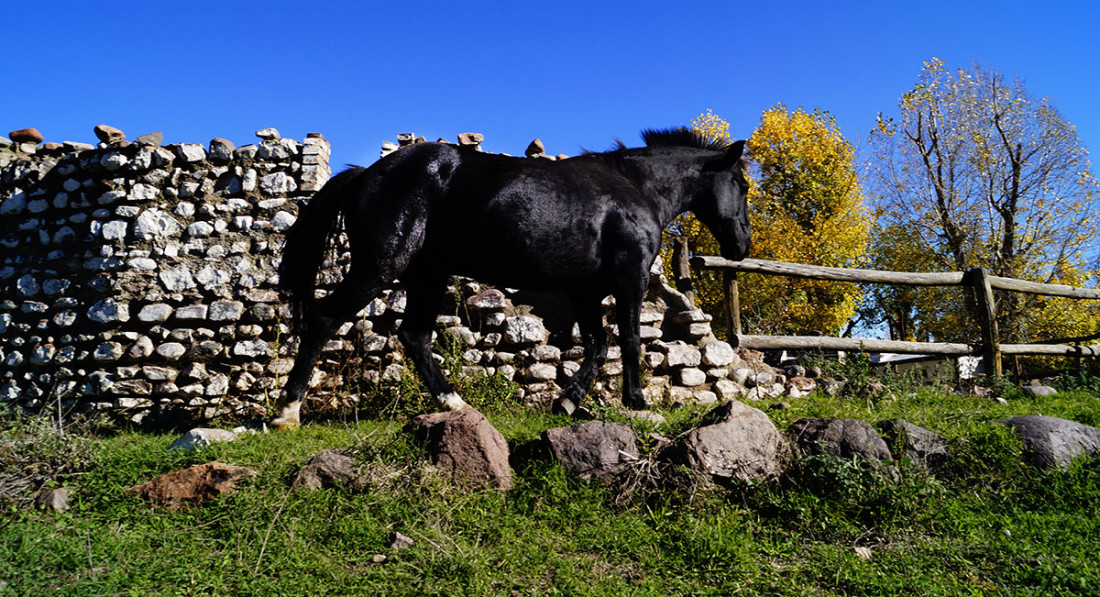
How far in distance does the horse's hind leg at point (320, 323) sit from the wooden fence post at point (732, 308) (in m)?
3.77

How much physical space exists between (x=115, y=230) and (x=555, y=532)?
577 cm

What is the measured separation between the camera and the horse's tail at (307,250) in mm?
4500

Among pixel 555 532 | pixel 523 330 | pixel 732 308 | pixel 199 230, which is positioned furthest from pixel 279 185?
pixel 555 532

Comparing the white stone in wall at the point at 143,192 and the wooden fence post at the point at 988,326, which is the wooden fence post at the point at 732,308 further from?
the white stone in wall at the point at 143,192

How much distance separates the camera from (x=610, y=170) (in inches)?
199

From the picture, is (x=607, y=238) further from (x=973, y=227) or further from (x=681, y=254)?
(x=973, y=227)

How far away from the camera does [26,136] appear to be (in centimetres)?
711

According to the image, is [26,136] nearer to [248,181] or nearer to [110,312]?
[110,312]

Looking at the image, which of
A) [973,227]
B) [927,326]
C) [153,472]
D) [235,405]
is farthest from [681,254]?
[927,326]

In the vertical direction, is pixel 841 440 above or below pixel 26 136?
below

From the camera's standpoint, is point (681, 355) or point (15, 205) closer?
point (681, 355)

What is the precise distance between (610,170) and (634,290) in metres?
1.04

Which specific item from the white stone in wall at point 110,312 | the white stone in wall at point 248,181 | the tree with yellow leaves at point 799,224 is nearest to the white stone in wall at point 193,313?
the white stone in wall at point 110,312

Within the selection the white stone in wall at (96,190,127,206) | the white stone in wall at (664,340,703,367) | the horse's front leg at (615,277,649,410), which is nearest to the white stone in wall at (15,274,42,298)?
the white stone in wall at (96,190,127,206)
